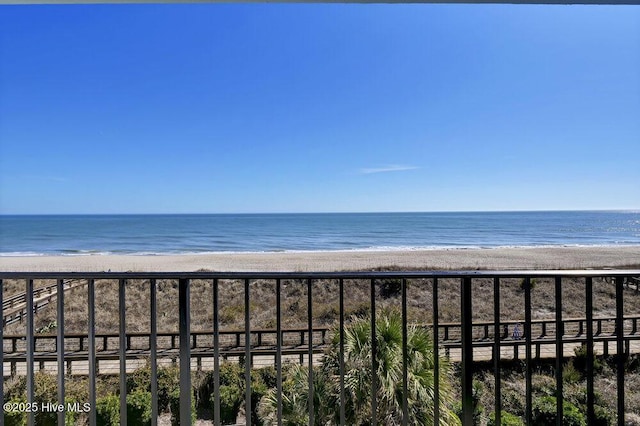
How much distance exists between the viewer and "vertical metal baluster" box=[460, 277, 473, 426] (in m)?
1.25

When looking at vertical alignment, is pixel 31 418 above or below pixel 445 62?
below

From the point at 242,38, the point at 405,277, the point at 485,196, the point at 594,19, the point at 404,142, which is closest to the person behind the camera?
the point at 405,277

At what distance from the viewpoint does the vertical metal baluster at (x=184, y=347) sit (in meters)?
1.25

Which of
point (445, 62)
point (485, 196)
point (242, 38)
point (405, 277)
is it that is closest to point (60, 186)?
point (242, 38)

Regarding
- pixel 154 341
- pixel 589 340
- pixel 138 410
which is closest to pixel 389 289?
pixel 138 410

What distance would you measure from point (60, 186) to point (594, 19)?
25.7 m

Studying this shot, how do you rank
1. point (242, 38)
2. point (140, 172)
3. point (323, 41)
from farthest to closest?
point (140, 172)
point (323, 41)
point (242, 38)

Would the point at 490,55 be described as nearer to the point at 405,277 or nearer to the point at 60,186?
the point at 405,277

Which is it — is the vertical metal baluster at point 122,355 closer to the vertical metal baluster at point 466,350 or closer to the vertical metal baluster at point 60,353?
the vertical metal baluster at point 60,353

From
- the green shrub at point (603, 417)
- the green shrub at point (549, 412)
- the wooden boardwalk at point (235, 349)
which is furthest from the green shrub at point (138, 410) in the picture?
the green shrub at point (603, 417)

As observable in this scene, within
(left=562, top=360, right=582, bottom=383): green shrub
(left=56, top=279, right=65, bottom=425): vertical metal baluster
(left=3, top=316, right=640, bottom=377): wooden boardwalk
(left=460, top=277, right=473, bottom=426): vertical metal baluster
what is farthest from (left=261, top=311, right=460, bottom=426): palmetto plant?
(left=562, top=360, right=582, bottom=383): green shrub

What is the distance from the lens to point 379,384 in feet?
8.34

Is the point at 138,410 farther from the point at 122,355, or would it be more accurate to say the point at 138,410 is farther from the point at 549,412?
the point at 549,412

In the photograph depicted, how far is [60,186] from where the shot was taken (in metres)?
19.7
